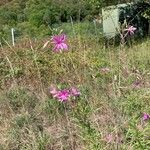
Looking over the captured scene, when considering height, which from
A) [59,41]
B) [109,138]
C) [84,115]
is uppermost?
[59,41]

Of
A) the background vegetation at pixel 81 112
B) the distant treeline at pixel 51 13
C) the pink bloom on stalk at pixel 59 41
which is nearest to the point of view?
the pink bloom on stalk at pixel 59 41

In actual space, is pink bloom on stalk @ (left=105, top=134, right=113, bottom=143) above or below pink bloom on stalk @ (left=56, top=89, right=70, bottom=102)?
below

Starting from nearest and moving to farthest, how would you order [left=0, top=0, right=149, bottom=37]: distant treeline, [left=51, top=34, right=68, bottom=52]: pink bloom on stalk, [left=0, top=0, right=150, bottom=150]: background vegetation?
[left=51, top=34, right=68, bottom=52]: pink bloom on stalk < [left=0, top=0, right=150, bottom=150]: background vegetation < [left=0, top=0, right=149, bottom=37]: distant treeline

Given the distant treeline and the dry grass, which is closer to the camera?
the dry grass

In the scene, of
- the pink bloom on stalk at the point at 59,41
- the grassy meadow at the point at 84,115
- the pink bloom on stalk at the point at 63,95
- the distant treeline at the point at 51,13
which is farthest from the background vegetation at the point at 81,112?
the distant treeline at the point at 51,13

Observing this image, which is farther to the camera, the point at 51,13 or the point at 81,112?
the point at 51,13

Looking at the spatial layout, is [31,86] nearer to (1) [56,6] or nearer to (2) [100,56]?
(2) [100,56]

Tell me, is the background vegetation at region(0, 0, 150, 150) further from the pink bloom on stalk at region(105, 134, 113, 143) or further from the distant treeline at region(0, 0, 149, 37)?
the distant treeline at region(0, 0, 149, 37)

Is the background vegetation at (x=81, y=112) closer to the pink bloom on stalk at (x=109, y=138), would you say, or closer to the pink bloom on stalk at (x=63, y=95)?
the pink bloom on stalk at (x=109, y=138)

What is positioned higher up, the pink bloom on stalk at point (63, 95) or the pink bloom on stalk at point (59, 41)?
the pink bloom on stalk at point (59, 41)

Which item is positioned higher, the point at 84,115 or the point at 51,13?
the point at 84,115

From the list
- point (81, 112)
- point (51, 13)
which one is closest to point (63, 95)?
point (81, 112)

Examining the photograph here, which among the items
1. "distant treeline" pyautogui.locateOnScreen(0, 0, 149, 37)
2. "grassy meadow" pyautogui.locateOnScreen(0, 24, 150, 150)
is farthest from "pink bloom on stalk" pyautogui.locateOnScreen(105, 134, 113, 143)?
"distant treeline" pyautogui.locateOnScreen(0, 0, 149, 37)

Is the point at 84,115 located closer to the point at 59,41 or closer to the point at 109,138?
the point at 109,138
